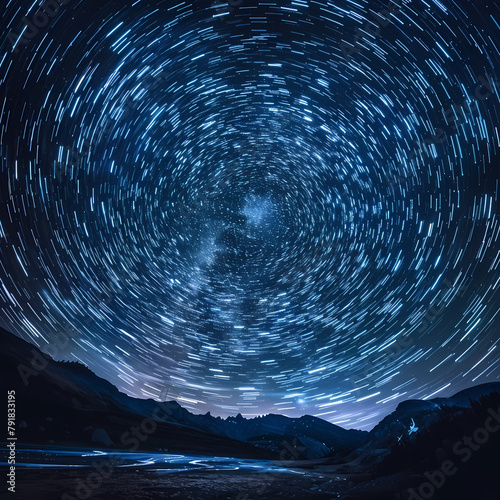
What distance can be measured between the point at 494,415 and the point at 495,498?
4.98 metres

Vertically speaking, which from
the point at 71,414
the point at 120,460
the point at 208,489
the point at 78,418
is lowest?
the point at 208,489

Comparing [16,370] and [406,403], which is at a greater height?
[16,370]

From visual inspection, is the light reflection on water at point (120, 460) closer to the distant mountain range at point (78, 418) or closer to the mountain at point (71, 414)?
the distant mountain range at point (78, 418)

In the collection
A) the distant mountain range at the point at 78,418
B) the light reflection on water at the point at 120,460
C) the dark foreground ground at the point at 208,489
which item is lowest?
the dark foreground ground at the point at 208,489

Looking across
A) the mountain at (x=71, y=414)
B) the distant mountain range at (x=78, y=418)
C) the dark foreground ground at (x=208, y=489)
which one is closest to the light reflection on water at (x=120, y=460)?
the dark foreground ground at (x=208, y=489)

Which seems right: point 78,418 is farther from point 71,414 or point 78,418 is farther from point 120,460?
point 120,460

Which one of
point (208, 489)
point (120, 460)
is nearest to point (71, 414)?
point (120, 460)

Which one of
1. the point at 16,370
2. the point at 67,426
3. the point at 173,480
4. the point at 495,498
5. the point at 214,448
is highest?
the point at 16,370

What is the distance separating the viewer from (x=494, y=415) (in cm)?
1758

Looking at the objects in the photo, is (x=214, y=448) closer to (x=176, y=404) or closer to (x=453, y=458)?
(x=453, y=458)

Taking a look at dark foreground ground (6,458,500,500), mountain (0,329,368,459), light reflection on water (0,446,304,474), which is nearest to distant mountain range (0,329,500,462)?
mountain (0,329,368,459)

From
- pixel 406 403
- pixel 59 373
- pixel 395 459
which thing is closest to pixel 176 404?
pixel 59 373

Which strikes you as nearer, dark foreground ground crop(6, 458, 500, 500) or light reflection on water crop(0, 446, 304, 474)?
dark foreground ground crop(6, 458, 500, 500)

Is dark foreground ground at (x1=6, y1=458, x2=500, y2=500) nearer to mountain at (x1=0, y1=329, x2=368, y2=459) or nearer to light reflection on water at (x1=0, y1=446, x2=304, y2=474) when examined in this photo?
light reflection on water at (x1=0, y1=446, x2=304, y2=474)
